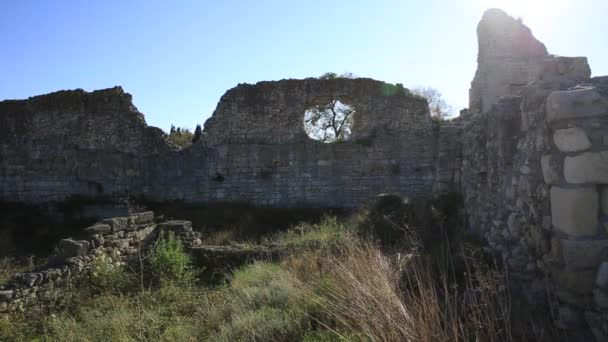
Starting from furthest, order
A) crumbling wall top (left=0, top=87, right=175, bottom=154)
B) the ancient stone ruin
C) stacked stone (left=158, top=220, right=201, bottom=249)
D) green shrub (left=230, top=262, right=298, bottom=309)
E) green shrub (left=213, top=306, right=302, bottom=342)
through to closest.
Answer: crumbling wall top (left=0, top=87, right=175, bottom=154) → the ancient stone ruin → stacked stone (left=158, top=220, right=201, bottom=249) → green shrub (left=230, top=262, right=298, bottom=309) → green shrub (left=213, top=306, right=302, bottom=342)

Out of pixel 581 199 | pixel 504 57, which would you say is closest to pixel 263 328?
pixel 581 199

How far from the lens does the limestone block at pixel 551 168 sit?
3301mm

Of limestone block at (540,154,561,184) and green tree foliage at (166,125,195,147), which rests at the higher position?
green tree foliage at (166,125,195,147)

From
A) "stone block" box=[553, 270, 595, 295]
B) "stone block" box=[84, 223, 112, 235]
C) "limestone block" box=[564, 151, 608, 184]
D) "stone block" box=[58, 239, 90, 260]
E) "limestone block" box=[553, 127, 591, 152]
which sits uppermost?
"limestone block" box=[553, 127, 591, 152]

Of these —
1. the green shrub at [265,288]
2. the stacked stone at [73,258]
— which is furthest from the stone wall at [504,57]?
the stacked stone at [73,258]

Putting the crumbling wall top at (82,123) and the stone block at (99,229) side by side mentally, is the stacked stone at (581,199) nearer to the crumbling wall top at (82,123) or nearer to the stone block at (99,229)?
the stone block at (99,229)

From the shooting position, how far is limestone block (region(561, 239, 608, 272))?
3012mm

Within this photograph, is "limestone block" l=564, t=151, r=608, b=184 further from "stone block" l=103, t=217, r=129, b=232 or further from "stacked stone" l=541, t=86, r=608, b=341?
"stone block" l=103, t=217, r=129, b=232

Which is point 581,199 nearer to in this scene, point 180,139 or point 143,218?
point 143,218

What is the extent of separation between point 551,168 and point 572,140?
0.28m

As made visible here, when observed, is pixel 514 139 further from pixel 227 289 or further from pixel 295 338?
pixel 227 289

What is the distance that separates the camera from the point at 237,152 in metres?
14.8

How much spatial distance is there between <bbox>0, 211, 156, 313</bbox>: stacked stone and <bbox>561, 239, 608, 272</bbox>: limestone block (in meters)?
6.39

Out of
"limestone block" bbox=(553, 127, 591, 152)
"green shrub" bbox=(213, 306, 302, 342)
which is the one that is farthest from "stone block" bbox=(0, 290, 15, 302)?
"limestone block" bbox=(553, 127, 591, 152)
